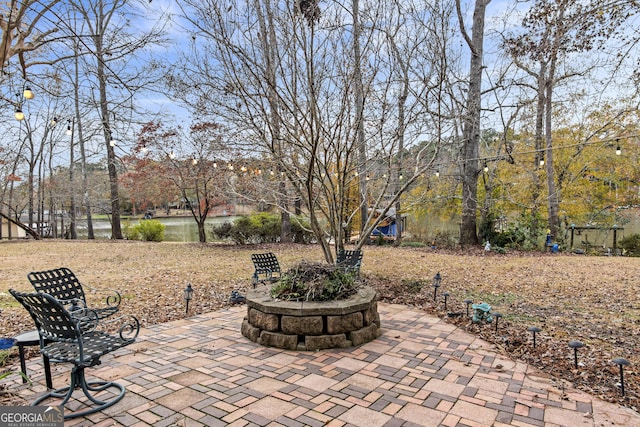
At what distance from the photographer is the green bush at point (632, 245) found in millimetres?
10805

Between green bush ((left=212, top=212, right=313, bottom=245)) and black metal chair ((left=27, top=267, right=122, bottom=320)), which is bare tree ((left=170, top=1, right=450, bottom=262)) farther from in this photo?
green bush ((left=212, top=212, right=313, bottom=245))

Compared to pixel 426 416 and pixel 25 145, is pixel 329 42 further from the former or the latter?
pixel 25 145

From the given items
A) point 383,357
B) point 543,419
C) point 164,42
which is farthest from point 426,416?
point 164,42

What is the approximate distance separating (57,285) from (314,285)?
2.29 meters

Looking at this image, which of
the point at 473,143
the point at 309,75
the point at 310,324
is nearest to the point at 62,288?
the point at 310,324

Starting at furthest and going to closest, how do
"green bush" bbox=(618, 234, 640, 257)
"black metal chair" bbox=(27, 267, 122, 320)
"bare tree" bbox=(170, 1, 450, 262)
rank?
1. "green bush" bbox=(618, 234, 640, 257)
2. "bare tree" bbox=(170, 1, 450, 262)
3. "black metal chair" bbox=(27, 267, 122, 320)

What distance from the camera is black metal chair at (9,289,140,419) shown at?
91.5 inches

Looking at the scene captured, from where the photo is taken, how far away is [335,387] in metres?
2.72

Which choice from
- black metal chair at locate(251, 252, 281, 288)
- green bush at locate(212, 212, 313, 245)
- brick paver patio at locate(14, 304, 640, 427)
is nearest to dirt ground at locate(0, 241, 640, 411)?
brick paver patio at locate(14, 304, 640, 427)

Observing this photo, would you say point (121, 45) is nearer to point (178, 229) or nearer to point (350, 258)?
point (350, 258)

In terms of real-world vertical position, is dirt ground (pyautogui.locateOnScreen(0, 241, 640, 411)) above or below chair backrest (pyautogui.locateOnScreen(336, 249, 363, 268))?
below

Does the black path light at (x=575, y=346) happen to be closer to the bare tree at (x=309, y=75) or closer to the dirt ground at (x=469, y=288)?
the dirt ground at (x=469, y=288)

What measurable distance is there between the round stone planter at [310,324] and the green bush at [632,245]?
11.1m

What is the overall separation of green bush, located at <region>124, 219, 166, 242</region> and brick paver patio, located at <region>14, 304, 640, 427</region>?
41.6 feet
